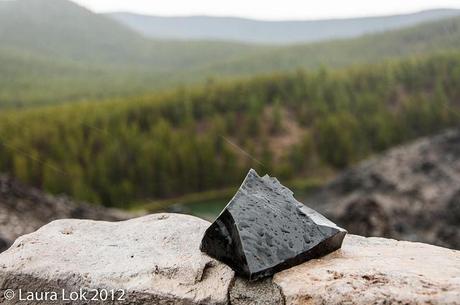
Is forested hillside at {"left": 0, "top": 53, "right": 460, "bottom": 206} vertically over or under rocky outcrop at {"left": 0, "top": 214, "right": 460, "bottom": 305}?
under

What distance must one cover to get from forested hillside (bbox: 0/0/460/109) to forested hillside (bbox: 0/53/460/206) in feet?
59.1

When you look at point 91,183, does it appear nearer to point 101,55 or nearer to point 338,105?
point 338,105

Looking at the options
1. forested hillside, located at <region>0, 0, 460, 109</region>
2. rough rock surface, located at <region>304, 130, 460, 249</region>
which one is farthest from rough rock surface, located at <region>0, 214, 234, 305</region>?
forested hillside, located at <region>0, 0, 460, 109</region>

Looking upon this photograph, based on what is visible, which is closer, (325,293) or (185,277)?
(325,293)

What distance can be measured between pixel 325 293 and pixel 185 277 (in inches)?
44.7

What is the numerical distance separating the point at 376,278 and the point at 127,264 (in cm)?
204

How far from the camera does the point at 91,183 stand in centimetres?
4378

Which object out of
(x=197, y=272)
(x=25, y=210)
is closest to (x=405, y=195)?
(x=25, y=210)

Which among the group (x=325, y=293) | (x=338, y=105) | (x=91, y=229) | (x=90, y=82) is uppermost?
(x=325, y=293)

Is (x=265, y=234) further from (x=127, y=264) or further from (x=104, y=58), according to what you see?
(x=104, y=58)

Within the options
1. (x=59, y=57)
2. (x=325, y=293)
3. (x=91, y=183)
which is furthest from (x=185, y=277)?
(x=59, y=57)

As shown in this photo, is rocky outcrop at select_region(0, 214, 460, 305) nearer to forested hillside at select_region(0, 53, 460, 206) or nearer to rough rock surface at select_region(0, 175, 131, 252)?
rough rock surface at select_region(0, 175, 131, 252)

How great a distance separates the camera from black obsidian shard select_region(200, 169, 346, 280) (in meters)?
4.25

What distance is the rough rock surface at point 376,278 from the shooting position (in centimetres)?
367
